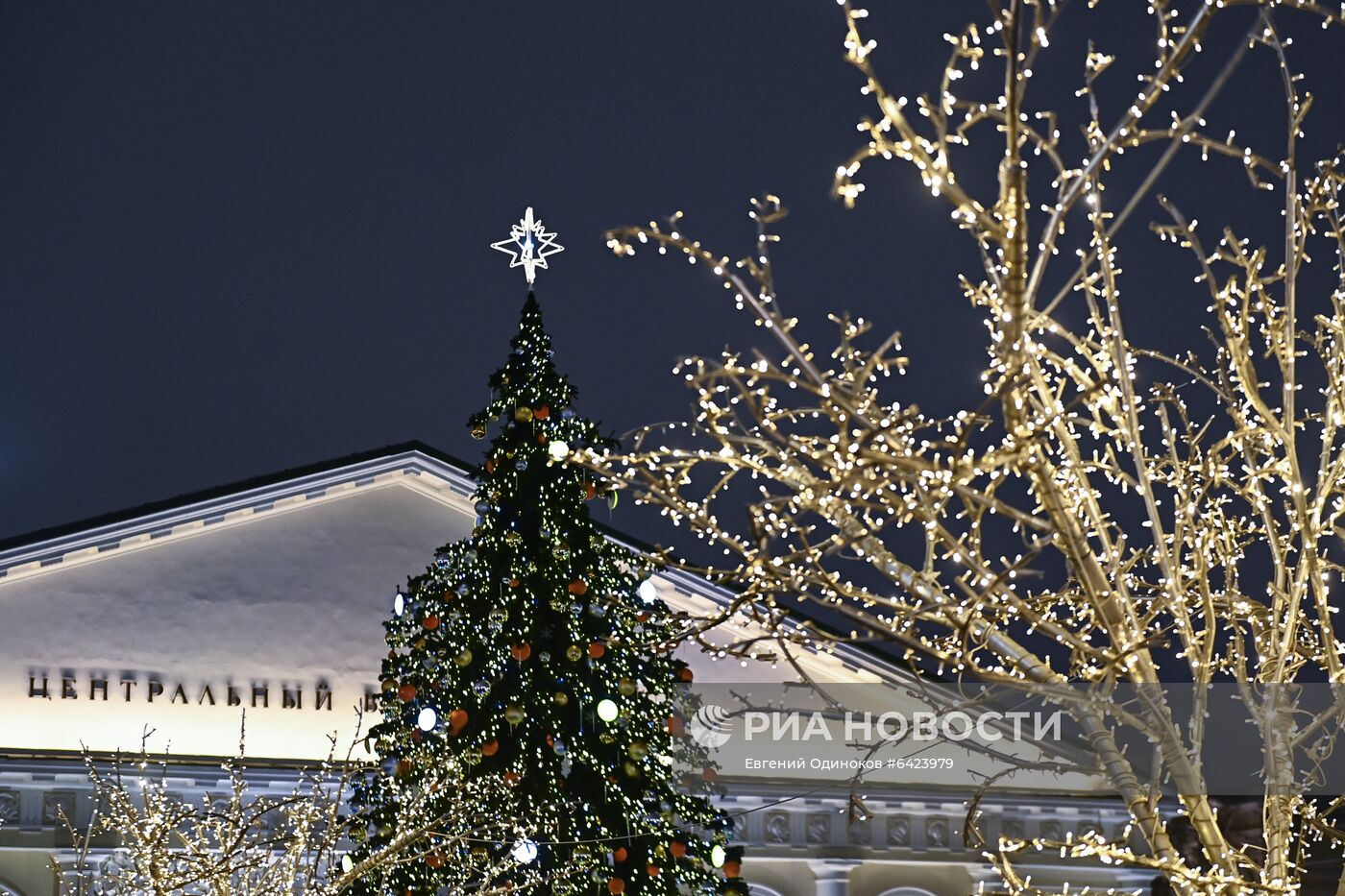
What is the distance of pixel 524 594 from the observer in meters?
12.5

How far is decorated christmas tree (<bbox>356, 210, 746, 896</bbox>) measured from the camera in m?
12.3

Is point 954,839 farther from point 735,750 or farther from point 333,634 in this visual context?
point 333,634

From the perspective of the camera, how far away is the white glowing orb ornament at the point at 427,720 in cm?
1251

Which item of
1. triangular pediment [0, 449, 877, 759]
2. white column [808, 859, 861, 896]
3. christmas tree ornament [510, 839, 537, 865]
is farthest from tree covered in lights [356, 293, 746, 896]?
white column [808, 859, 861, 896]

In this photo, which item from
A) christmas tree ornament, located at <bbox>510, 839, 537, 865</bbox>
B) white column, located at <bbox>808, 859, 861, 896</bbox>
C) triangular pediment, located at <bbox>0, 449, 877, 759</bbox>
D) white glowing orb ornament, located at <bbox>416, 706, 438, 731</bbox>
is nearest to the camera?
christmas tree ornament, located at <bbox>510, 839, 537, 865</bbox>

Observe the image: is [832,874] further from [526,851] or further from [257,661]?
[526,851]

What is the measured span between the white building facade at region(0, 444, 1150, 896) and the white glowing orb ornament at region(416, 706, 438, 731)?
6.44 m

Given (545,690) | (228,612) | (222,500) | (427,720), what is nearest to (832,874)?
(228,612)

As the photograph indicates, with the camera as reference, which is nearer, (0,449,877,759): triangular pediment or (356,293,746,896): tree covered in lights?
(356,293,746,896): tree covered in lights

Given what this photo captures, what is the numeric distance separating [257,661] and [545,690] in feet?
24.6

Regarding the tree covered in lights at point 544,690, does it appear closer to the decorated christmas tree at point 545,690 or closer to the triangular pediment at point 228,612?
the decorated christmas tree at point 545,690

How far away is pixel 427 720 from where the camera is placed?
1250cm

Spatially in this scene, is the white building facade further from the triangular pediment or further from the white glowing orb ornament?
the white glowing orb ornament

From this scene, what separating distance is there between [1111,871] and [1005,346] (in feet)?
59.4
